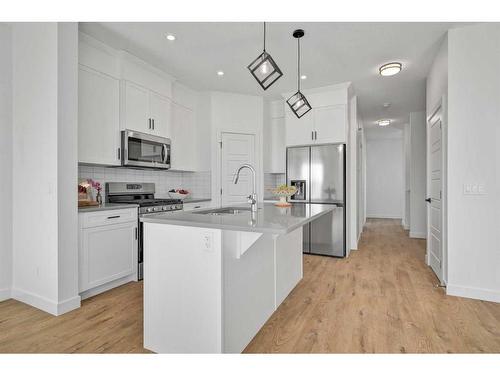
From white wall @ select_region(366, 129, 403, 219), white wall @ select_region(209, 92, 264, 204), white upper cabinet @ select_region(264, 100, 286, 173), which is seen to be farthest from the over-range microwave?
white wall @ select_region(366, 129, 403, 219)

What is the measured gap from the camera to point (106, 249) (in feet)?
8.88

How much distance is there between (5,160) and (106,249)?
4.09 ft

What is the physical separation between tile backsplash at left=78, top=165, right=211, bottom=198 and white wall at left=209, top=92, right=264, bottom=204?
22 cm

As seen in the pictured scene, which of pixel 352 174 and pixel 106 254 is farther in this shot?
pixel 352 174

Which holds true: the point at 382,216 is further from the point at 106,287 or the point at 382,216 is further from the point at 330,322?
the point at 106,287

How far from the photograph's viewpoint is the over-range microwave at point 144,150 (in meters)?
3.15

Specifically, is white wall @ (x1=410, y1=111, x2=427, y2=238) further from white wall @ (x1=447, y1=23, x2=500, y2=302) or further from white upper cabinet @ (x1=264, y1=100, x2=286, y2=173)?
white wall @ (x1=447, y1=23, x2=500, y2=302)

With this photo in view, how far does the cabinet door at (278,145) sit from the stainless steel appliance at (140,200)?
6.70 ft

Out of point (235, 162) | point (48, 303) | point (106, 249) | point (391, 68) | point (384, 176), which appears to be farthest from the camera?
point (384, 176)

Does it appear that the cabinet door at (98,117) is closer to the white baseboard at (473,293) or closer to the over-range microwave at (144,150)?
the over-range microwave at (144,150)

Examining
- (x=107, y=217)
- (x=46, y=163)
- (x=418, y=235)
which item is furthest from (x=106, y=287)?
(x=418, y=235)

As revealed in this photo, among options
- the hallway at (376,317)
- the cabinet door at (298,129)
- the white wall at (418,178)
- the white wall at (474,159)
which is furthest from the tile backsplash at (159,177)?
the white wall at (418,178)

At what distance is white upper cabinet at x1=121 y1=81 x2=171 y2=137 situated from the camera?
3.22 m
